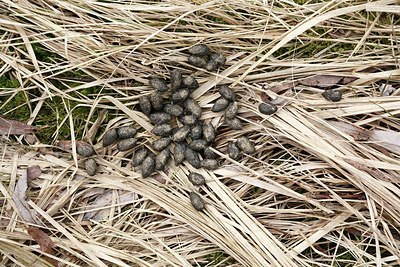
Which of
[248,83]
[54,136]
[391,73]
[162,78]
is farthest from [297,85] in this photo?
[54,136]

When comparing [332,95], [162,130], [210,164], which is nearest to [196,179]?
[210,164]

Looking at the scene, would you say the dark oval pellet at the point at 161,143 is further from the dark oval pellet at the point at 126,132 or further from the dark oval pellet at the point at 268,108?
the dark oval pellet at the point at 268,108

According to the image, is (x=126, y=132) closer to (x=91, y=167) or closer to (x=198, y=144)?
(x=91, y=167)

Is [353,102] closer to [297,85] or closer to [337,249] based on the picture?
[297,85]

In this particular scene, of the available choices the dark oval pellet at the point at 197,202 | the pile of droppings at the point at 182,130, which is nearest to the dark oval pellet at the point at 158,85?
the pile of droppings at the point at 182,130

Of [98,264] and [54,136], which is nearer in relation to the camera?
[98,264]

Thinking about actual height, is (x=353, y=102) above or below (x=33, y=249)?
above

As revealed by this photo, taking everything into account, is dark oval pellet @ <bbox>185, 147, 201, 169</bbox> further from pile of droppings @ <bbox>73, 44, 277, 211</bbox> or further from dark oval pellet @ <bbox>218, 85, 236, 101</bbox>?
dark oval pellet @ <bbox>218, 85, 236, 101</bbox>
